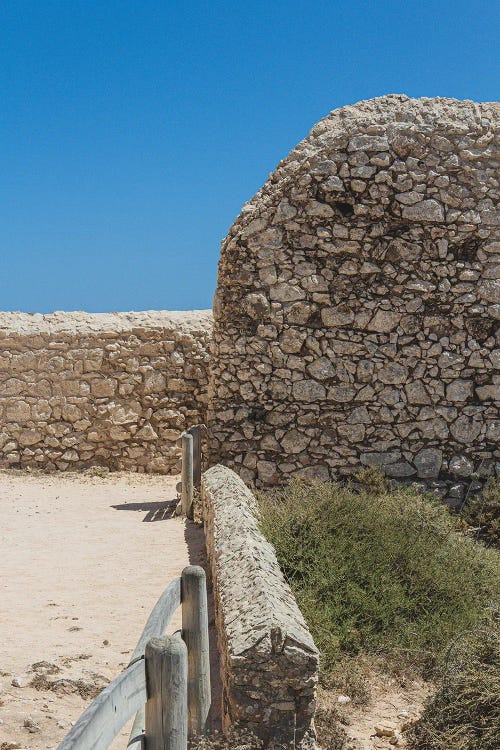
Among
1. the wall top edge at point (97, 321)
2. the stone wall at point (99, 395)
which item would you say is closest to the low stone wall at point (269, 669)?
the stone wall at point (99, 395)

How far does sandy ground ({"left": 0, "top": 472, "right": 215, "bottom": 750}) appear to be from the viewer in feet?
14.4

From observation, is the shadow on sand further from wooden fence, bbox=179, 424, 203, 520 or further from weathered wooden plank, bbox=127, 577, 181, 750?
weathered wooden plank, bbox=127, 577, 181, 750

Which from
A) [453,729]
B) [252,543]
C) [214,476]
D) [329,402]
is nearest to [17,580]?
[214,476]

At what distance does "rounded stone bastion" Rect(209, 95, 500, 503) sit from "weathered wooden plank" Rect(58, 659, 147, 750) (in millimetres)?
6161

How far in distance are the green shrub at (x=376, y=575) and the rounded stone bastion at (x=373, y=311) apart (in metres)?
1.74

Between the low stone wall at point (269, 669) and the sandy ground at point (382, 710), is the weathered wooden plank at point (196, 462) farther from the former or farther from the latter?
the low stone wall at point (269, 669)

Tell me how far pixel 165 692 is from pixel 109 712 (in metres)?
0.39

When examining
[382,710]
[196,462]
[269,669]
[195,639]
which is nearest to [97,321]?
[196,462]

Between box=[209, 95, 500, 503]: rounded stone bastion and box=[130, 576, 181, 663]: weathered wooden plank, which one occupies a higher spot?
box=[209, 95, 500, 503]: rounded stone bastion

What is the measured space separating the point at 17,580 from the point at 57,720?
3.12 meters

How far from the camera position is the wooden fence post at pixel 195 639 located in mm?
3611

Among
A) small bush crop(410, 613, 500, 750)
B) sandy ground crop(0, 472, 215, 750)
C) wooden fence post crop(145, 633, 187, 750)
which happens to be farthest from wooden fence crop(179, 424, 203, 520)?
wooden fence post crop(145, 633, 187, 750)

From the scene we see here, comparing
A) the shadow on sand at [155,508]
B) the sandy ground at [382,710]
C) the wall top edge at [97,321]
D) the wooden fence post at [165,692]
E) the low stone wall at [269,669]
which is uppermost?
the wall top edge at [97,321]

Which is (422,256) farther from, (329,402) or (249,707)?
(249,707)
